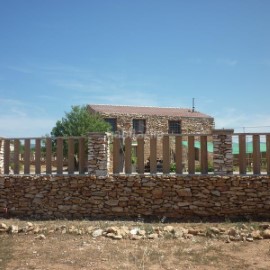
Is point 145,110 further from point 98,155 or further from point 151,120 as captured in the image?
point 98,155

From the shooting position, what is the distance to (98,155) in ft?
45.2

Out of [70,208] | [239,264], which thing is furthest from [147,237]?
[70,208]

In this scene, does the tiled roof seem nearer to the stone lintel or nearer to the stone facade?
the stone facade

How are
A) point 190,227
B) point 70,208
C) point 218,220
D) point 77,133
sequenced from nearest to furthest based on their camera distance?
point 190,227
point 218,220
point 70,208
point 77,133

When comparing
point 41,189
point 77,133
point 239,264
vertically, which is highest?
point 77,133

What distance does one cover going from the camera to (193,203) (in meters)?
13.3

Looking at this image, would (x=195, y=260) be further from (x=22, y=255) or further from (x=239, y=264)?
(x=22, y=255)

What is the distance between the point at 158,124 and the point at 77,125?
8.10 metres

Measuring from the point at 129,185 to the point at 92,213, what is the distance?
170cm

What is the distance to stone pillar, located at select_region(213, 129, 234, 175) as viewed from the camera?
13.2 metres

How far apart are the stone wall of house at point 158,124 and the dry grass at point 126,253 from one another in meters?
18.9

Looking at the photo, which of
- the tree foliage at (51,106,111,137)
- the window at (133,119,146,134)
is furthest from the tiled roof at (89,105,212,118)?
the tree foliage at (51,106,111,137)

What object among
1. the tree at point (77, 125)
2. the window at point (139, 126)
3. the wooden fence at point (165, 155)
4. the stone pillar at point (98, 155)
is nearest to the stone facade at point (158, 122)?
the window at point (139, 126)

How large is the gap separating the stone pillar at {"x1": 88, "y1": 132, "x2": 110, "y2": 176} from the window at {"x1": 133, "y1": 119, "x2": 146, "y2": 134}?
17.5 meters
